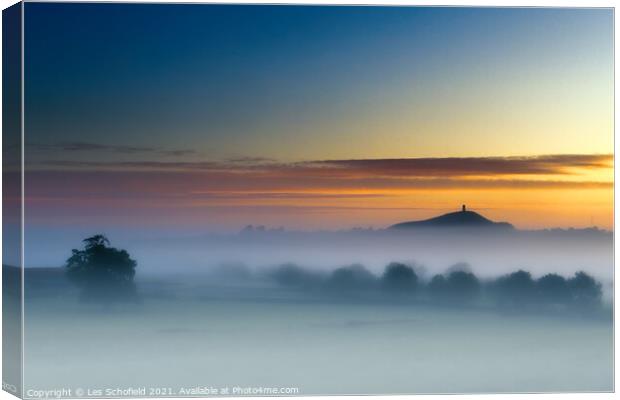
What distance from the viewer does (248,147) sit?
11.9 m

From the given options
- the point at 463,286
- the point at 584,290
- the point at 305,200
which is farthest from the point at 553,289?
the point at 305,200

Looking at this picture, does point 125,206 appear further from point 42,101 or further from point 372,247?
point 372,247

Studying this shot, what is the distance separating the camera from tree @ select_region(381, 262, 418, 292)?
39.5 feet

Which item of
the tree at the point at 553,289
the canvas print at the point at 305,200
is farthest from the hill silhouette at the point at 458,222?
the tree at the point at 553,289

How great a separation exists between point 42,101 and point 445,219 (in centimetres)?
362

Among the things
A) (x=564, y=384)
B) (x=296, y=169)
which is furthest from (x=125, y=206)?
(x=564, y=384)

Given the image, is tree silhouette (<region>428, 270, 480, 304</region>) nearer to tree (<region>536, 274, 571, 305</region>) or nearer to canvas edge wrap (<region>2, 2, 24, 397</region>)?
tree (<region>536, 274, 571, 305</region>)

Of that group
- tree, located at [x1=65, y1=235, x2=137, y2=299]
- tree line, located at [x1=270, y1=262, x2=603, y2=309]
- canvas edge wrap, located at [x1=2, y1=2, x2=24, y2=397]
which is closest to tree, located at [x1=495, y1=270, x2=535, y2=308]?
tree line, located at [x1=270, y1=262, x2=603, y2=309]

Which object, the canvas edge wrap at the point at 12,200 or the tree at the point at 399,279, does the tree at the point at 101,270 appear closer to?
the canvas edge wrap at the point at 12,200

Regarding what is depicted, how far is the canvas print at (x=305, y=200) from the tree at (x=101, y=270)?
2cm

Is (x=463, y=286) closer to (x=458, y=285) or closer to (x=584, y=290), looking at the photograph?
(x=458, y=285)

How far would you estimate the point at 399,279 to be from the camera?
12062 mm

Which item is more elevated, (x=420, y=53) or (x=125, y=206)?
(x=420, y=53)

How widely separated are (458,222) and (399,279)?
2.36 ft
